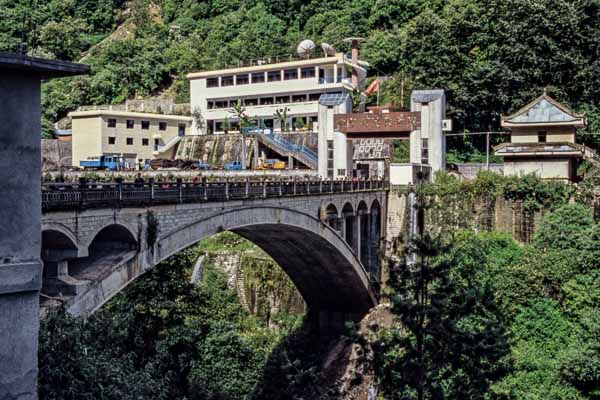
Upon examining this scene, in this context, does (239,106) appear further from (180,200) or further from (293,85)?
(180,200)

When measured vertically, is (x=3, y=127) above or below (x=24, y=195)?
above

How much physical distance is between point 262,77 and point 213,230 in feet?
132

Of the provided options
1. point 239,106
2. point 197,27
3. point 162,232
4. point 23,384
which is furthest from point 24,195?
point 197,27

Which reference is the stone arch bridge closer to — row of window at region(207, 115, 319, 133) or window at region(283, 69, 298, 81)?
→ row of window at region(207, 115, 319, 133)

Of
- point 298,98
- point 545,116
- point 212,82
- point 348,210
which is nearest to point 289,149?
point 298,98

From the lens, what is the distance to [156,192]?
A: 715 inches

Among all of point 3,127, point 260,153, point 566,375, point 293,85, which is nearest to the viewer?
point 3,127

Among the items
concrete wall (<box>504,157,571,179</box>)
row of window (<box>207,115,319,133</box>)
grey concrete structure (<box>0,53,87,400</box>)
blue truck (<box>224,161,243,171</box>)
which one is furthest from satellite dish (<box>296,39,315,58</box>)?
grey concrete structure (<box>0,53,87,400</box>)

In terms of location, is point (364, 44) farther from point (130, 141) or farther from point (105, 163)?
point (105, 163)

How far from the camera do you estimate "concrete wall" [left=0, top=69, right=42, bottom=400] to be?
8617mm

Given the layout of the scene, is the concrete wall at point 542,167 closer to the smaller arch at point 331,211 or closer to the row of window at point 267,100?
the smaller arch at point 331,211

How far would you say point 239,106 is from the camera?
58281 millimetres

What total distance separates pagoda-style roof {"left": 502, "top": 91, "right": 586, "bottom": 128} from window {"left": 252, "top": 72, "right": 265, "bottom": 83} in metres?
27.9

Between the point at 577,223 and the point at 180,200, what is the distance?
819 inches
